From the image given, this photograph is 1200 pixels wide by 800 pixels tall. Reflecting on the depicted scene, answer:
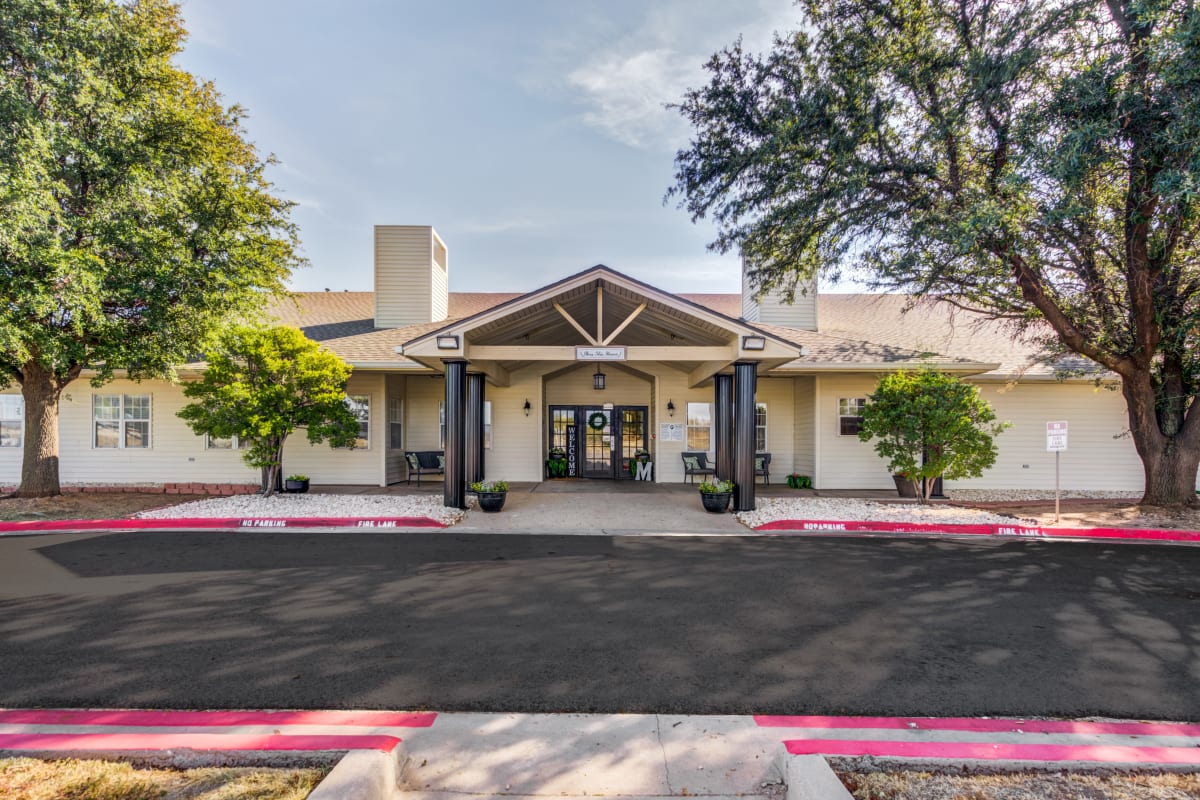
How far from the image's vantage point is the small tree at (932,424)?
1057 centimetres

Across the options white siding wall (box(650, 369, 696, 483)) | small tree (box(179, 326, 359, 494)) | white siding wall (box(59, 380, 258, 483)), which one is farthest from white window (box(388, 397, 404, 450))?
white siding wall (box(650, 369, 696, 483))

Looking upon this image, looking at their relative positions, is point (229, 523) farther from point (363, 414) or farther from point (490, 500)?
point (363, 414)

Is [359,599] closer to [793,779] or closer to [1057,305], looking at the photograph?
[793,779]

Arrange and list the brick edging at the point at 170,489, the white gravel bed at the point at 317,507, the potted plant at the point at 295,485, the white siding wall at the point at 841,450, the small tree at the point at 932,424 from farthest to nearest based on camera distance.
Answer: the white siding wall at the point at 841,450 → the brick edging at the point at 170,489 → the potted plant at the point at 295,485 → the small tree at the point at 932,424 → the white gravel bed at the point at 317,507

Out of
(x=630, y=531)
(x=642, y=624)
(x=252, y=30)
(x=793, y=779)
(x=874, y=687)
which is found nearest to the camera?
(x=793, y=779)

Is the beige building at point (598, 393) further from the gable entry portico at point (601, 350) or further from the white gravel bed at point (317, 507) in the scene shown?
the white gravel bed at point (317, 507)

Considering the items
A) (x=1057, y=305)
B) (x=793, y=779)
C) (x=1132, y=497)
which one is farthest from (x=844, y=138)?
(x=1132, y=497)

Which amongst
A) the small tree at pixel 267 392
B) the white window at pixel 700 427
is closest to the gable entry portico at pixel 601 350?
the small tree at pixel 267 392

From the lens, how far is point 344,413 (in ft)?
37.3

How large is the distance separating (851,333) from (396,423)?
13.4m

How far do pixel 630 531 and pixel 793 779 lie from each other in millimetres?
6456

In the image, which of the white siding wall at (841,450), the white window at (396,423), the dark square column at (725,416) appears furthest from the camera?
the white window at (396,423)

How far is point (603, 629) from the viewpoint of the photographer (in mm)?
4738

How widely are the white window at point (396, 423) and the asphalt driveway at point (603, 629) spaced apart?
693cm
